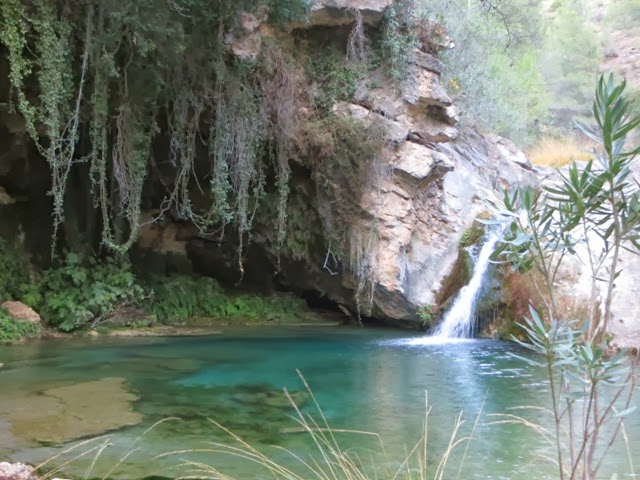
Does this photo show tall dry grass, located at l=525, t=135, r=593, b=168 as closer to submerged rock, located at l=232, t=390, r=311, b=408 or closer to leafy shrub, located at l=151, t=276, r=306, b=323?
leafy shrub, located at l=151, t=276, r=306, b=323

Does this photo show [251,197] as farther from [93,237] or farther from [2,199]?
[2,199]

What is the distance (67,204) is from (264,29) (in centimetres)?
496

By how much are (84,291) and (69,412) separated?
570 cm

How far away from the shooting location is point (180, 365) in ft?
25.2

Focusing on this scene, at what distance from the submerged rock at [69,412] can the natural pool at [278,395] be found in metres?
0.04

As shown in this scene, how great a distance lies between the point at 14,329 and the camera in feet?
30.6

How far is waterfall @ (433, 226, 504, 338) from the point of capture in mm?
11125

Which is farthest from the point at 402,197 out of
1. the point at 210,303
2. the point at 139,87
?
the point at 139,87

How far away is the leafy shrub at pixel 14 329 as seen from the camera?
9109 mm

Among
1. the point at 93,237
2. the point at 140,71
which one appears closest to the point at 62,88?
the point at 140,71

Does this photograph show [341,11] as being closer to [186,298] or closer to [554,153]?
[186,298]

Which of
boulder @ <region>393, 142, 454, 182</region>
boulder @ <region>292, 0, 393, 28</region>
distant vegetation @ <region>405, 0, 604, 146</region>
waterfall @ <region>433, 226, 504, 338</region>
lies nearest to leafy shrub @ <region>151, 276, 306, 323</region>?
waterfall @ <region>433, 226, 504, 338</region>

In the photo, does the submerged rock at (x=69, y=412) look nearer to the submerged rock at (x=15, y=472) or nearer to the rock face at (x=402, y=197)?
the submerged rock at (x=15, y=472)

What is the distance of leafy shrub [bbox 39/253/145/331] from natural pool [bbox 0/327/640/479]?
2.83 ft
